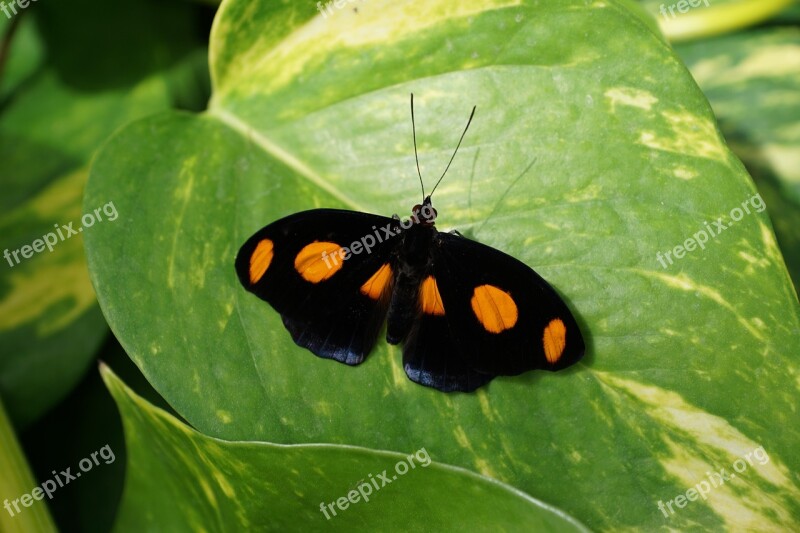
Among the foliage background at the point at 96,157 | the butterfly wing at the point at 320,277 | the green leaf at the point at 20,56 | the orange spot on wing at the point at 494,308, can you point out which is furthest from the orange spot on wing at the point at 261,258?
the green leaf at the point at 20,56

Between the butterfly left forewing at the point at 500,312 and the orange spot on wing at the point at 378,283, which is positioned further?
the orange spot on wing at the point at 378,283

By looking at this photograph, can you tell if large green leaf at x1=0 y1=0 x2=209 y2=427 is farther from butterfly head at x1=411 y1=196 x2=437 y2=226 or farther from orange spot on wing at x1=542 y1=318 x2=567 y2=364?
orange spot on wing at x1=542 y1=318 x2=567 y2=364

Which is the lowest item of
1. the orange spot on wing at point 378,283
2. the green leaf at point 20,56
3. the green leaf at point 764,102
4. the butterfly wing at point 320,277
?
the green leaf at point 764,102

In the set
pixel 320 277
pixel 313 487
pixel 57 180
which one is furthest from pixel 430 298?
pixel 57 180

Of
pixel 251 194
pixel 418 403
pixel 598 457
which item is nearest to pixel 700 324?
pixel 598 457

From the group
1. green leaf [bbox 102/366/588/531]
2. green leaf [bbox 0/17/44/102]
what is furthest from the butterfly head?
green leaf [bbox 0/17/44/102]

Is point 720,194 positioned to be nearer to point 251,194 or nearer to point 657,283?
point 657,283

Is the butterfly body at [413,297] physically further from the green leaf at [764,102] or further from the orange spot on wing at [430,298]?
the green leaf at [764,102]
